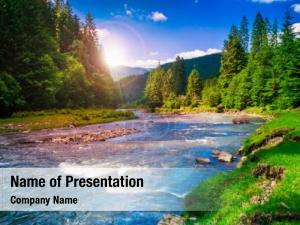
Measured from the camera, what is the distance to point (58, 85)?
7669 centimetres

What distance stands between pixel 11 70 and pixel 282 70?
53.5 m

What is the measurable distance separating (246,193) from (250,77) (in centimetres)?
8216

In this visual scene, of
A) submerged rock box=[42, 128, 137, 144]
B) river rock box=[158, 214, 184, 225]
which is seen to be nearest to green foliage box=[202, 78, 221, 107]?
submerged rock box=[42, 128, 137, 144]

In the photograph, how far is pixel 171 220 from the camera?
15.2m

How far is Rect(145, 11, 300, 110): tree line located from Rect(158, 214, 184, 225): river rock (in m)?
55.8

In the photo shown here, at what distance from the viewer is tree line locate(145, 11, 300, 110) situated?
68.4m

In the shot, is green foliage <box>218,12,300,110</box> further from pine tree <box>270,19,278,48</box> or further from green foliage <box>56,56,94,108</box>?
green foliage <box>56,56,94,108</box>

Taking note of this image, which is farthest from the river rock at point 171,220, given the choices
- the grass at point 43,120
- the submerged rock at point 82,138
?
the grass at point 43,120

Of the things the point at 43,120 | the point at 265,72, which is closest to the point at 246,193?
the point at 43,120

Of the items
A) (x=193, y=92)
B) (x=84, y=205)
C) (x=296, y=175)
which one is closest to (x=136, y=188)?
(x=84, y=205)

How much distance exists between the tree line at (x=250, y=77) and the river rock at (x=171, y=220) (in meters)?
55.8

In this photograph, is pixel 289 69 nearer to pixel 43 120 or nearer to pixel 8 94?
pixel 43 120

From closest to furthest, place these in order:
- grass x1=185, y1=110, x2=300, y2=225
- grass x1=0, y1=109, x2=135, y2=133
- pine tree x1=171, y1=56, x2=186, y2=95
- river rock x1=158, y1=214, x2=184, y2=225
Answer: grass x1=185, y1=110, x2=300, y2=225 → river rock x1=158, y1=214, x2=184, y2=225 → grass x1=0, y1=109, x2=135, y2=133 → pine tree x1=171, y1=56, x2=186, y2=95

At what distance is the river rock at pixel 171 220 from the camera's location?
587 inches
